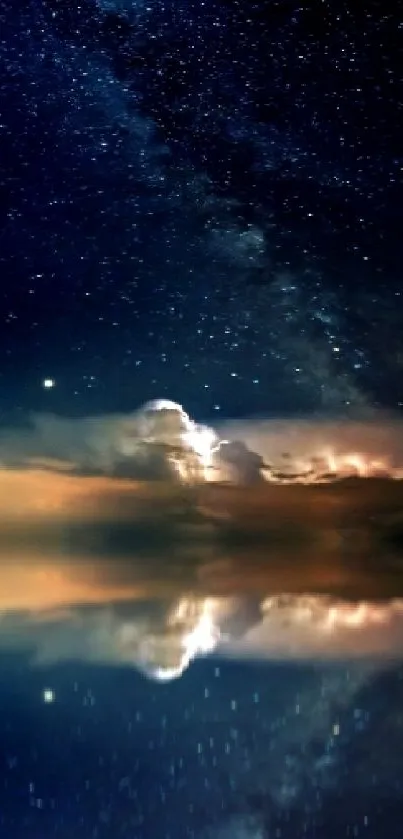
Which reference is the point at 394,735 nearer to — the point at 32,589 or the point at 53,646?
the point at 53,646

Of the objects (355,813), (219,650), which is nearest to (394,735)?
(355,813)

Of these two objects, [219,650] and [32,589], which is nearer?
[219,650]

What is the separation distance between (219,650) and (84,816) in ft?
14.1

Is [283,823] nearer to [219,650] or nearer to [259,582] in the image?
[219,650]

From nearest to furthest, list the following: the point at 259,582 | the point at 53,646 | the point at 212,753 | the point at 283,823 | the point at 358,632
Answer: the point at 283,823
the point at 212,753
the point at 53,646
the point at 358,632
the point at 259,582

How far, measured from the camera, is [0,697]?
5488 millimetres

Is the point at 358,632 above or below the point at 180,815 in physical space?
above

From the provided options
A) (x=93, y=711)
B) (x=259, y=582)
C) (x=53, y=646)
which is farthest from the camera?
(x=259, y=582)

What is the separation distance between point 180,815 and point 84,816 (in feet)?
1.14

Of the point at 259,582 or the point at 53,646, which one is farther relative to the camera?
the point at 259,582

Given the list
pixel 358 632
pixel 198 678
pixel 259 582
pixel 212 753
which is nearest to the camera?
pixel 212 753

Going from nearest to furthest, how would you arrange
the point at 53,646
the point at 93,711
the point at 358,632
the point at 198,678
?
the point at 93,711, the point at 198,678, the point at 53,646, the point at 358,632

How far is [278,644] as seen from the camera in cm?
809

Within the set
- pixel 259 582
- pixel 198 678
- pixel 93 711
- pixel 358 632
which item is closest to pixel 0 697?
pixel 93 711
